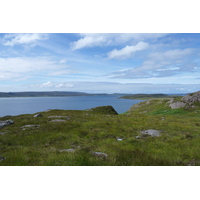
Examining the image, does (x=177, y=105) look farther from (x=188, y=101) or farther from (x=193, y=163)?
(x=193, y=163)

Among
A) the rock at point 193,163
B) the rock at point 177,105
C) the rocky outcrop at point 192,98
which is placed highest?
the rocky outcrop at point 192,98

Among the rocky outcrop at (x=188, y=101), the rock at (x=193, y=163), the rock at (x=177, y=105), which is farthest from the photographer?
the rock at (x=177, y=105)

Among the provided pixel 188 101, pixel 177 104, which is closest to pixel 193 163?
pixel 188 101

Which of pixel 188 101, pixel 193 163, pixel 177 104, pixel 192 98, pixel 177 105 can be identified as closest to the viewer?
pixel 193 163

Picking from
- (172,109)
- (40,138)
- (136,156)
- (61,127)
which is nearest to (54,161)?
(136,156)

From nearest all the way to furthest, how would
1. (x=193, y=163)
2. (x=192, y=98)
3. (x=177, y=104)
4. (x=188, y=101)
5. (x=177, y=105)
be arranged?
1. (x=193, y=163)
2. (x=192, y=98)
3. (x=188, y=101)
4. (x=177, y=105)
5. (x=177, y=104)

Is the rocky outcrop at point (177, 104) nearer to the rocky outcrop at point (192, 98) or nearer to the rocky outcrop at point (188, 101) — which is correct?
the rocky outcrop at point (188, 101)

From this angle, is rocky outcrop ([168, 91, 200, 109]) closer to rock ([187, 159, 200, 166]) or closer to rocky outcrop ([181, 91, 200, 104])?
rocky outcrop ([181, 91, 200, 104])

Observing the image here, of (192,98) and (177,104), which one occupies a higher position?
(192,98)

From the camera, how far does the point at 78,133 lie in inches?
675

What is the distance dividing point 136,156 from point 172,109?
4766cm

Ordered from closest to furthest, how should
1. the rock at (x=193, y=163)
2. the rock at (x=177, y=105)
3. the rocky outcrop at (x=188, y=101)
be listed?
the rock at (x=193, y=163) → the rocky outcrop at (x=188, y=101) → the rock at (x=177, y=105)

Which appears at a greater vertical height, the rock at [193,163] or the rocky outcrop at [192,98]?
the rocky outcrop at [192,98]

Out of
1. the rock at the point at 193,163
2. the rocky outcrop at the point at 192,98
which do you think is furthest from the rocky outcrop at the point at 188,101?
the rock at the point at 193,163
